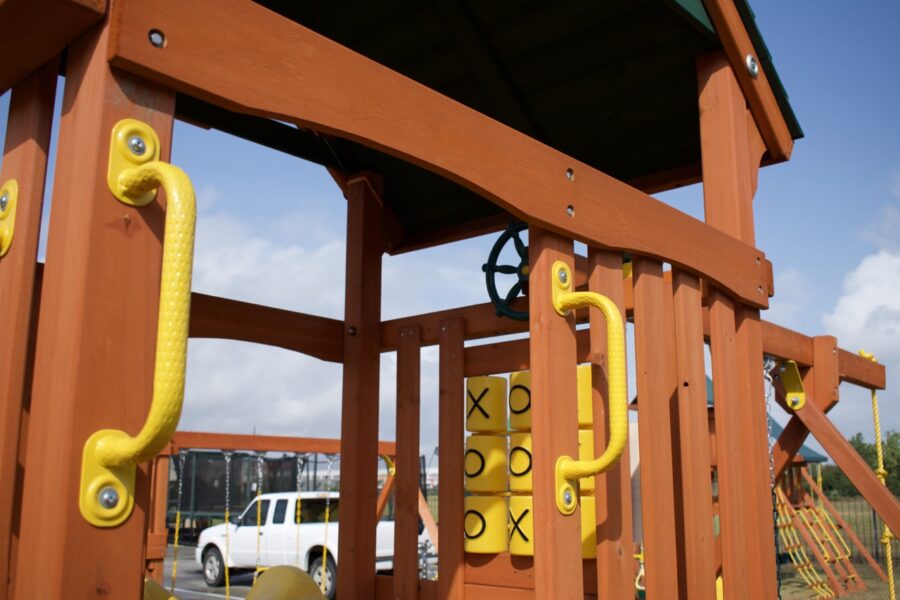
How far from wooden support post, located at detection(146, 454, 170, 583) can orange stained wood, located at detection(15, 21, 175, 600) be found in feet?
19.2

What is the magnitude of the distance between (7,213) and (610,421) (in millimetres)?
1339

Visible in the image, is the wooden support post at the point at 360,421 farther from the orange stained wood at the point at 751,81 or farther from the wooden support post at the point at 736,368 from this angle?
the orange stained wood at the point at 751,81

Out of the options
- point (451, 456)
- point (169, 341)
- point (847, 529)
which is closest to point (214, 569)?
point (847, 529)

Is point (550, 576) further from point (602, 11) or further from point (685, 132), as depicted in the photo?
point (685, 132)

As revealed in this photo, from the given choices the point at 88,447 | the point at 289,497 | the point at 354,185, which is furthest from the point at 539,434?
the point at 289,497

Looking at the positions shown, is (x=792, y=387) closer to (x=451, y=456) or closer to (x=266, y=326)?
(x=451, y=456)

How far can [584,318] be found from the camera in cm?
358

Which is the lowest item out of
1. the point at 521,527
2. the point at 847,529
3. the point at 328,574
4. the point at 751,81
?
the point at 328,574

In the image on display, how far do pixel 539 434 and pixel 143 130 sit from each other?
1161mm

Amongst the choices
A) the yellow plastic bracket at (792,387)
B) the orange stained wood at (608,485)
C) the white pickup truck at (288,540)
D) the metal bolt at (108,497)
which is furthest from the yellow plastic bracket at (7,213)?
the white pickup truck at (288,540)

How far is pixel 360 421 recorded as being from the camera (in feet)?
13.4

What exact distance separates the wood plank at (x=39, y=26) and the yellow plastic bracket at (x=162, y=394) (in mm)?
262

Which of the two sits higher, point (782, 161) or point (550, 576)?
point (782, 161)

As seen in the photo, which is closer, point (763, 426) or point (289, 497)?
point (763, 426)
